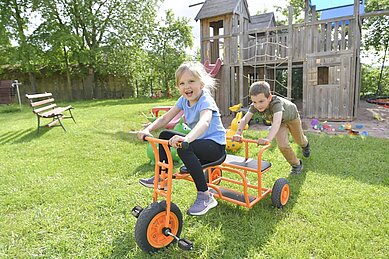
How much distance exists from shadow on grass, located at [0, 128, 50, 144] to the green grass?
1.55 m

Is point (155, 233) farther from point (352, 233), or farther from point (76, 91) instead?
point (76, 91)

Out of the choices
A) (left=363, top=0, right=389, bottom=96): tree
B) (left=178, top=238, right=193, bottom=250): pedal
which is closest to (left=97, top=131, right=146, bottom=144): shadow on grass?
(left=178, top=238, right=193, bottom=250): pedal

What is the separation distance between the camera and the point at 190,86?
265 centimetres

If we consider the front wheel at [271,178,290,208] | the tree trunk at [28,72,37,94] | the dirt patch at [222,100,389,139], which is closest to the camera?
the front wheel at [271,178,290,208]

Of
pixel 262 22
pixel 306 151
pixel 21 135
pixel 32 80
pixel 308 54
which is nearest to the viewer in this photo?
pixel 306 151

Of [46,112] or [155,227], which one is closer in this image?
[155,227]

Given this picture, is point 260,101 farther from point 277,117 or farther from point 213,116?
point 213,116

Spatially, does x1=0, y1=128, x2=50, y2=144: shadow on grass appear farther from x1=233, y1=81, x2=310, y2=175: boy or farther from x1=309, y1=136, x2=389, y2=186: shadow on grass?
x1=309, y1=136, x2=389, y2=186: shadow on grass

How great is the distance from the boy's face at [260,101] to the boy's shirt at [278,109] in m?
0.08

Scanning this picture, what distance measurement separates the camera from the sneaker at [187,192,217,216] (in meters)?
2.44

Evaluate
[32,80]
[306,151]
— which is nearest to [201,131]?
[306,151]

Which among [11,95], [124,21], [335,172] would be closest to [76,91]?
[11,95]

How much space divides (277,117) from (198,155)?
126cm

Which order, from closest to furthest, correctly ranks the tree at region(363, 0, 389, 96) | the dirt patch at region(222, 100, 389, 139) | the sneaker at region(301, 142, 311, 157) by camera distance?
the sneaker at region(301, 142, 311, 157)
the dirt patch at region(222, 100, 389, 139)
the tree at region(363, 0, 389, 96)
